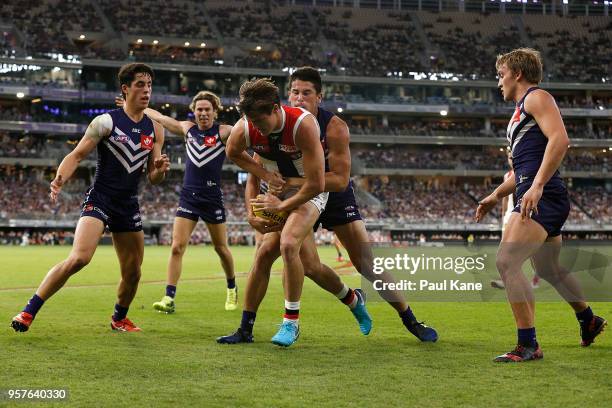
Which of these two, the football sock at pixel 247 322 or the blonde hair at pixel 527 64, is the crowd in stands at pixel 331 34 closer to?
the football sock at pixel 247 322

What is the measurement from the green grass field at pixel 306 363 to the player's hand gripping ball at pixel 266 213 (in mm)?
1216

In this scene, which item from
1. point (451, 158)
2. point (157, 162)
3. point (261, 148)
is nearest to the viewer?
point (261, 148)

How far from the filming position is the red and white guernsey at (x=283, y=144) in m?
7.35

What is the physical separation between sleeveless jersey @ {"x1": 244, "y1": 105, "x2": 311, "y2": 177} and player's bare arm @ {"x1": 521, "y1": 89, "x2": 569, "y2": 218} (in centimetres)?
202

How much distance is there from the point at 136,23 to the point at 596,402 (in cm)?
7483

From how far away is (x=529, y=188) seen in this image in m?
6.98

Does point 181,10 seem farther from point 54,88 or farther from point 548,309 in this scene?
point 548,309

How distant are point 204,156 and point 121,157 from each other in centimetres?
337

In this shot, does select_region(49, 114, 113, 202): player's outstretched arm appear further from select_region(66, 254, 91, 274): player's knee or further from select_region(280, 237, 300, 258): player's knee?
select_region(280, 237, 300, 258): player's knee

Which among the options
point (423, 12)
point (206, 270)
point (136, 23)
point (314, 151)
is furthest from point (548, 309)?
point (423, 12)

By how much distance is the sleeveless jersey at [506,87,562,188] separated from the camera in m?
7.14

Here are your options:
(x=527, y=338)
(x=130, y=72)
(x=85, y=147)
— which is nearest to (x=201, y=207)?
(x=130, y=72)

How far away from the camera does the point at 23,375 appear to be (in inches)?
236

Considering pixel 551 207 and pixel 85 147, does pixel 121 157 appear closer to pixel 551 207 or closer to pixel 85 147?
pixel 85 147
